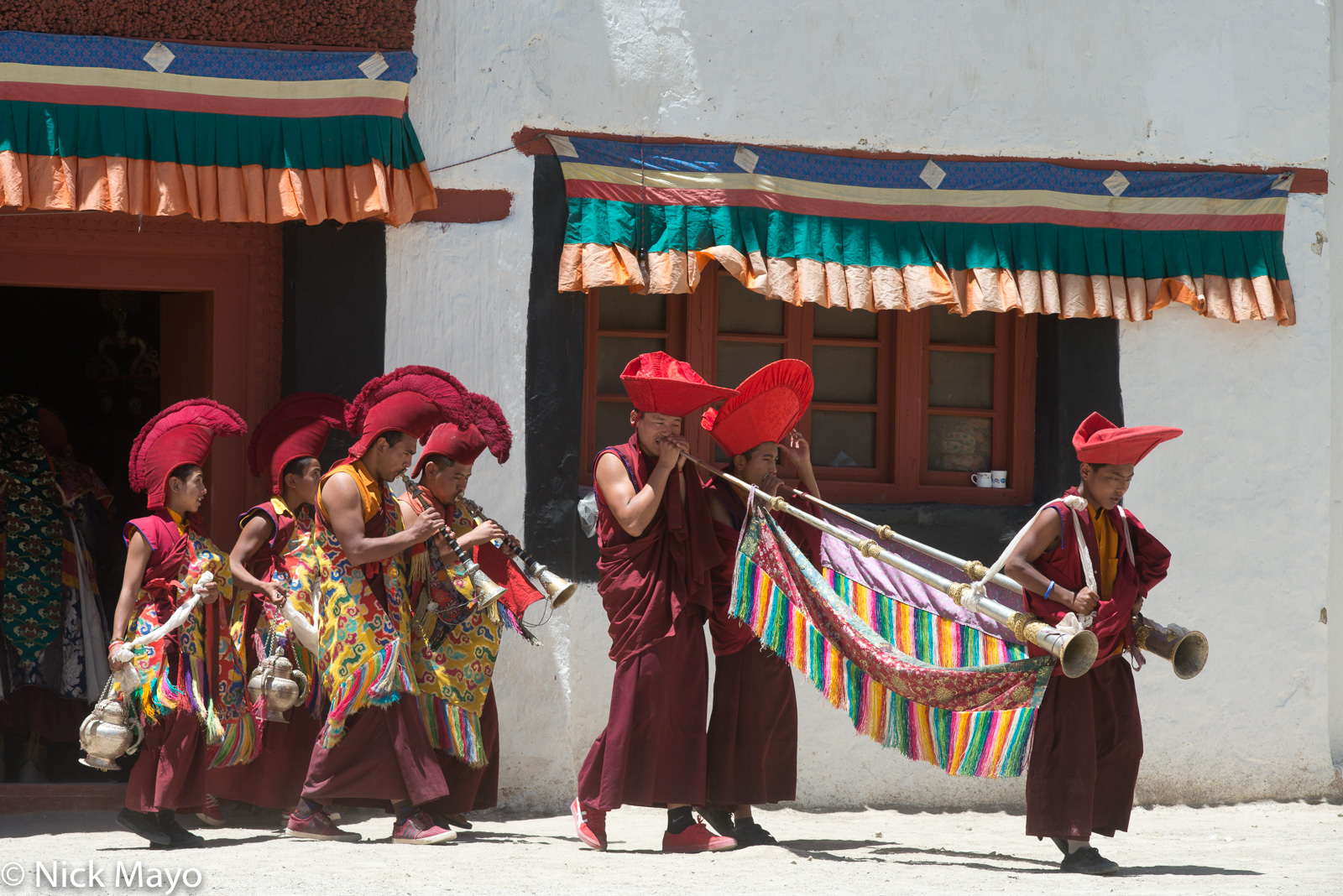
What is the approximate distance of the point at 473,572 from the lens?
5074 mm

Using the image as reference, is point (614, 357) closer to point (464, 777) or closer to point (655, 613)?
point (655, 613)

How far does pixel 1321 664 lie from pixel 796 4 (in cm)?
392

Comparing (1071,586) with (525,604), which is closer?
(1071,586)

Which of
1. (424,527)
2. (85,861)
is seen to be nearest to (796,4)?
(424,527)

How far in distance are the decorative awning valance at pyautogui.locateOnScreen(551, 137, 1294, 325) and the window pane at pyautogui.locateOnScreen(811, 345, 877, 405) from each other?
52 centimetres

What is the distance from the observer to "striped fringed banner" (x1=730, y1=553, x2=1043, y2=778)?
482 cm

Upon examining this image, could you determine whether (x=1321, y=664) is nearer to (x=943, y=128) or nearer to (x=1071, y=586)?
(x=1071, y=586)

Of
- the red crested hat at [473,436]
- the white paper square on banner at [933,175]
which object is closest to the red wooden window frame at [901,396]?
the white paper square on banner at [933,175]

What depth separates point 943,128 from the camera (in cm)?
646

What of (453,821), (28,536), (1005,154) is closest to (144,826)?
(453,821)

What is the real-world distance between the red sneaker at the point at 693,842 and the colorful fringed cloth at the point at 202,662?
164 cm

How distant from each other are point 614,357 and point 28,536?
8.99 ft

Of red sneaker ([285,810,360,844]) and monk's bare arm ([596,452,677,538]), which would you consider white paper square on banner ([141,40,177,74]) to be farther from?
red sneaker ([285,810,360,844])

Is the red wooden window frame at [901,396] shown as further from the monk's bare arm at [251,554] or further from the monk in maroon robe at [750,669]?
the monk's bare arm at [251,554]
